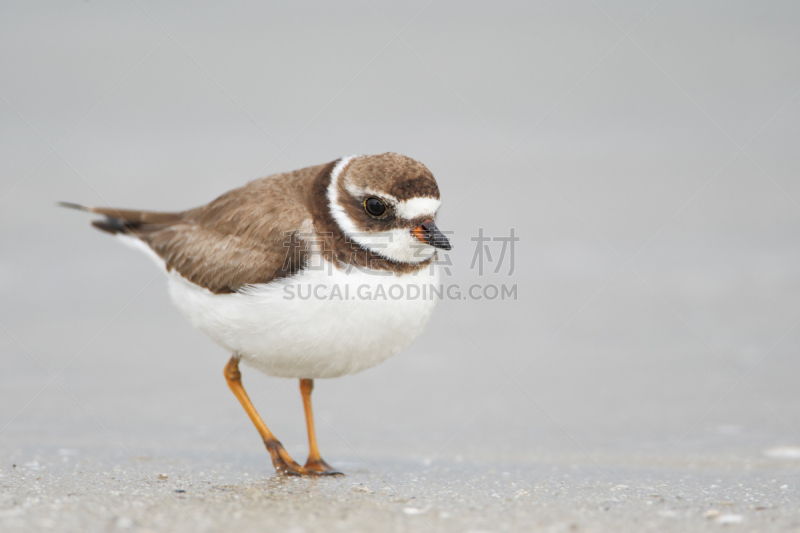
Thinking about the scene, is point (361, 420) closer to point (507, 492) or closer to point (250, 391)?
point (250, 391)

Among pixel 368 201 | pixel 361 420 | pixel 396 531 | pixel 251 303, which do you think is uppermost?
pixel 368 201

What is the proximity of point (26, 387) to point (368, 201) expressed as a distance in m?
5.31

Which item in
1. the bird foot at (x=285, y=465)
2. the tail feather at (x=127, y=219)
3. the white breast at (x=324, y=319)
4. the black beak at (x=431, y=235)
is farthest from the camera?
the tail feather at (x=127, y=219)

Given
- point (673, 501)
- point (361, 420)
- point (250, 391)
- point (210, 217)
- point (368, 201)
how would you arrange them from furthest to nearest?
point (250, 391) → point (361, 420) → point (210, 217) → point (368, 201) → point (673, 501)

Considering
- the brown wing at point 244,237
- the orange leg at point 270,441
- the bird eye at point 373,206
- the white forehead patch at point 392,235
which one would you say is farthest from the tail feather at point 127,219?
the bird eye at point 373,206

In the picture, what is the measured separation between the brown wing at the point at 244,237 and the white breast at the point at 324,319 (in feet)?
0.46

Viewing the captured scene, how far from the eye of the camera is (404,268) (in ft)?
20.4

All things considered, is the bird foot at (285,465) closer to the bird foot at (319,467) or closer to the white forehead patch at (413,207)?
the bird foot at (319,467)

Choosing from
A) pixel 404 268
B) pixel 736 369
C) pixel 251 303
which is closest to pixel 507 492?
pixel 404 268

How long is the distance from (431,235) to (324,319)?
1.03 m

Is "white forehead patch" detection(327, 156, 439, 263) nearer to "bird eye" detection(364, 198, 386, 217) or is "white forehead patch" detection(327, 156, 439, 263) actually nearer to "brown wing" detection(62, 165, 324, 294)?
"bird eye" detection(364, 198, 386, 217)

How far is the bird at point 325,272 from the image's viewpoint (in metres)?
5.92

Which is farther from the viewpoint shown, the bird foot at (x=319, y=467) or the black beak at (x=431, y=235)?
the bird foot at (x=319, y=467)

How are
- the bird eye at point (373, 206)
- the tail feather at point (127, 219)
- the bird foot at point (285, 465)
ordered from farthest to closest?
the tail feather at point (127, 219), the bird foot at point (285, 465), the bird eye at point (373, 206)
